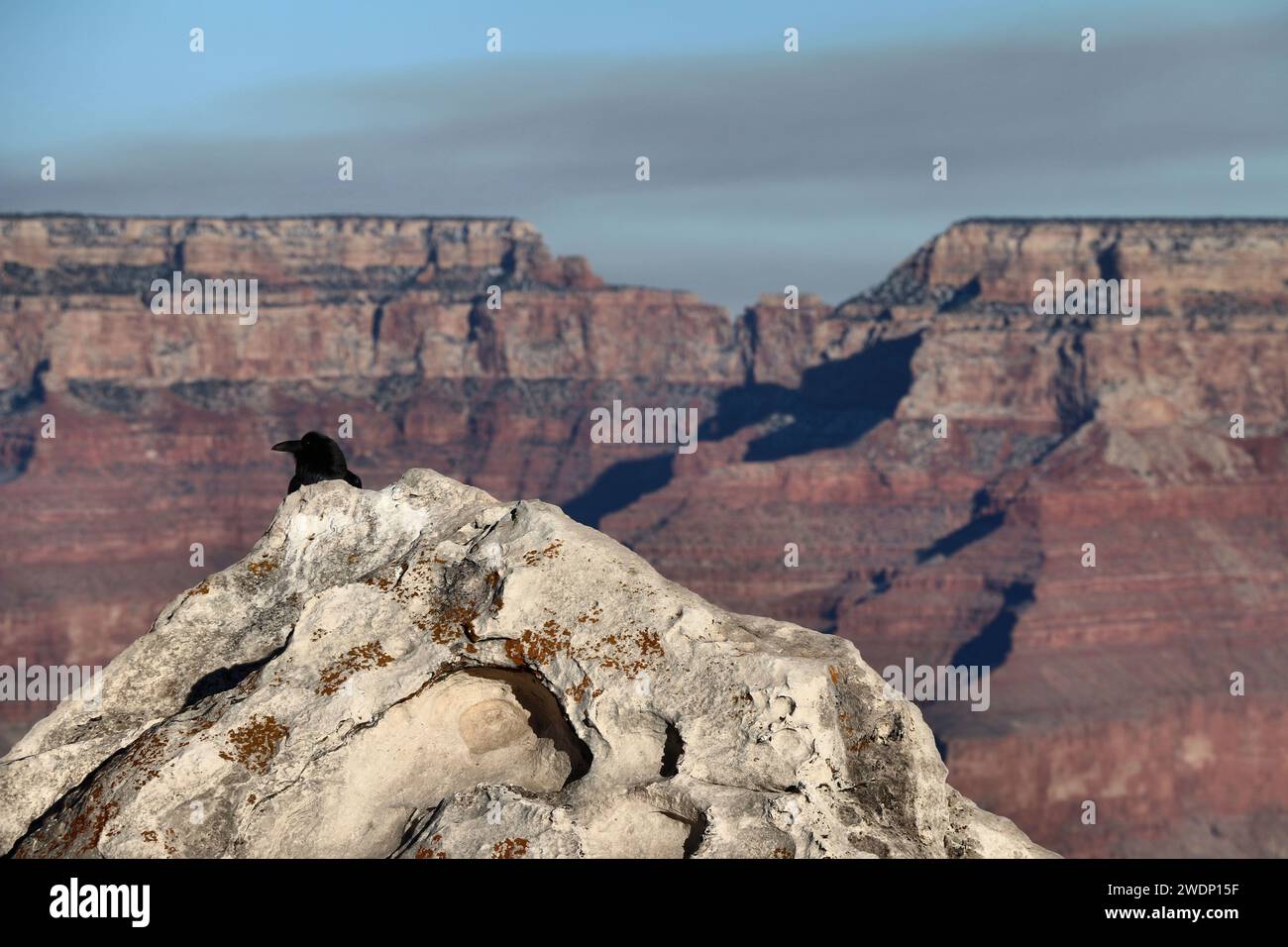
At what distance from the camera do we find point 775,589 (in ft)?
525

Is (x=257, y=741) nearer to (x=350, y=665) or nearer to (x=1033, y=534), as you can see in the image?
(x=350, y=665)

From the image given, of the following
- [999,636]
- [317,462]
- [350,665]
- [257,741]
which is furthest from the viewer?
[999,636]

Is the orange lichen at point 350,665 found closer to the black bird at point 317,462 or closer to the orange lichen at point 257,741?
the orange lichen at point 257,741

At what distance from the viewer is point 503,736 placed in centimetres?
1249

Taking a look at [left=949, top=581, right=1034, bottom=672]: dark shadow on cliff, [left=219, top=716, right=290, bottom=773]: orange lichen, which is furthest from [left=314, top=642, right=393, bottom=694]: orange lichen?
[left=949, top=581, right=1034, bottom=672]: dark shadow on cliff

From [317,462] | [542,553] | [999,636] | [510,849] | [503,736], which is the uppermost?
[317,462]

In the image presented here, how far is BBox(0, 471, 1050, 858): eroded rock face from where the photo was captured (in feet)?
37.3

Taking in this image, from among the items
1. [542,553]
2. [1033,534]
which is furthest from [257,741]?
[1033,534]

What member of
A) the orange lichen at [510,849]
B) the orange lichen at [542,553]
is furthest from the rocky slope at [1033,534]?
the orange lichen at [510,849]

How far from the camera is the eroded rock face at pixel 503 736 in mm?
11375

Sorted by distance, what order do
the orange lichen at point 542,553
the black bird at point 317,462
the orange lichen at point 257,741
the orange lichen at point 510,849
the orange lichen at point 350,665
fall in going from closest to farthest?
the orange lichen at point 510,849
the orange lichen at point 257,741
the orange lichen at point 350,665
the orange lichen at point 542,553
the black bird at point 317,462

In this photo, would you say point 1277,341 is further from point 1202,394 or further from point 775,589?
point 775,589

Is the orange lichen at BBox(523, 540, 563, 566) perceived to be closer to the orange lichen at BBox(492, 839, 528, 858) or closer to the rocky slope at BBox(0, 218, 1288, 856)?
the orange lichen at BBox(492, 839, 528, 858)
